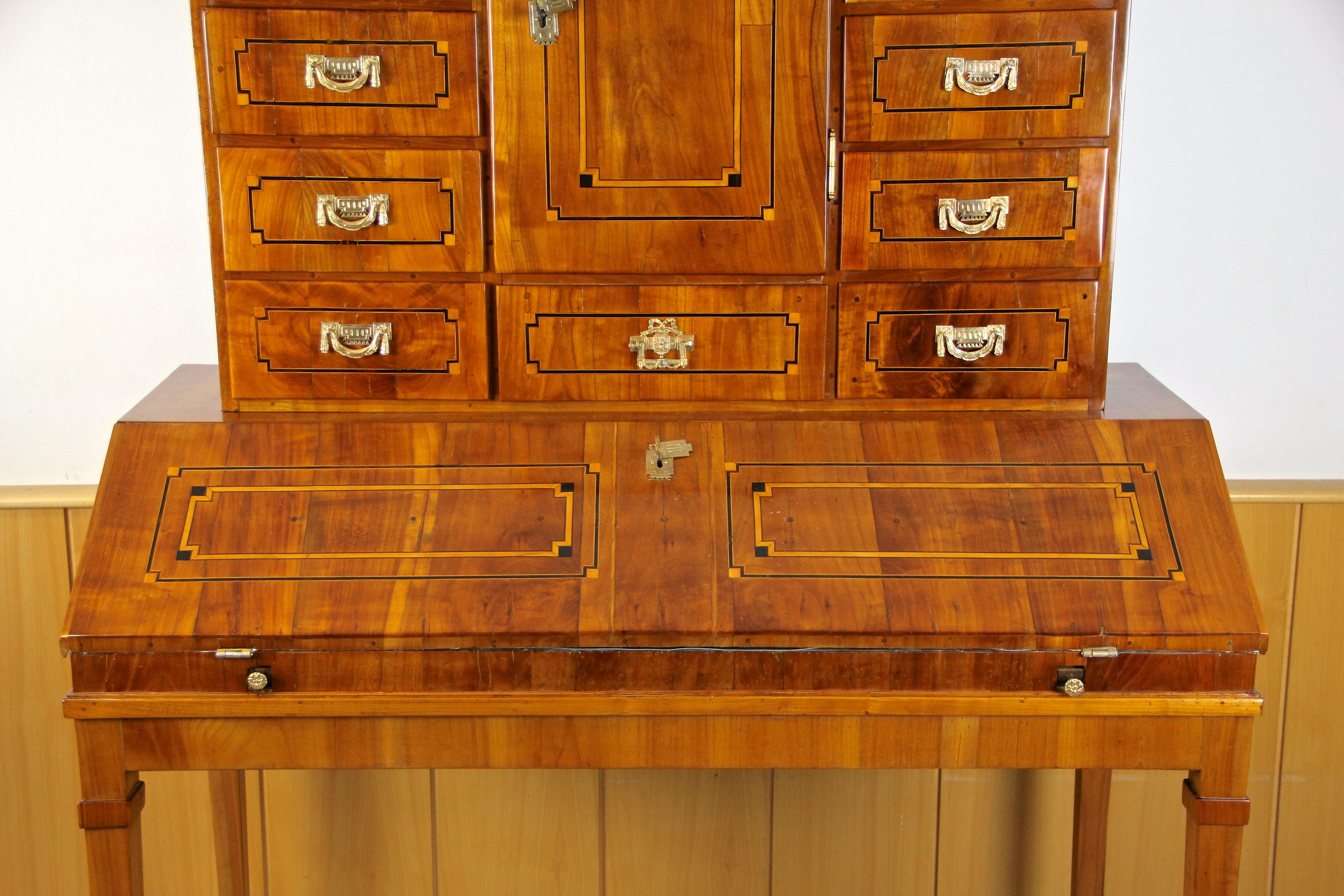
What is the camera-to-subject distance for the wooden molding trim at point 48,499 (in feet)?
7.57

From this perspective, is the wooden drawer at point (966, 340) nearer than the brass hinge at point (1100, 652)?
No

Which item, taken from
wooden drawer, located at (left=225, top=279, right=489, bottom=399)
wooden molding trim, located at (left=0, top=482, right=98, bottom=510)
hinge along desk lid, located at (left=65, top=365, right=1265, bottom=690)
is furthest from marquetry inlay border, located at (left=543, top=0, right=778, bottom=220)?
wooden molding trim, located at (left=0, top=482, right=98, bottom=510)

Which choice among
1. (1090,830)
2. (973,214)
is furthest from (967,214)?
(1090,830)

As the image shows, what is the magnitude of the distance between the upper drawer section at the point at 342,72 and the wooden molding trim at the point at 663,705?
809 mm

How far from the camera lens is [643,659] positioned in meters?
1.63

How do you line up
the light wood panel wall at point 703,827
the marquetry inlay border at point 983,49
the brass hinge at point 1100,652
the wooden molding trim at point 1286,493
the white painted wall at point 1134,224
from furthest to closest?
the light wood panel wall at point 703,827 → the wooden molding trim at point 1286,493 → the white painted wall at point 1134,224 → the marquetry inlay border at point 983,49 → the brass hinge at point 1100,652

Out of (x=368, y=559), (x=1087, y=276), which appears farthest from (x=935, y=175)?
(x=368, y=559)

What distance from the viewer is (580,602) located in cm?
164

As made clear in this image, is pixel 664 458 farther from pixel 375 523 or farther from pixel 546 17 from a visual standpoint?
pixel 546 17

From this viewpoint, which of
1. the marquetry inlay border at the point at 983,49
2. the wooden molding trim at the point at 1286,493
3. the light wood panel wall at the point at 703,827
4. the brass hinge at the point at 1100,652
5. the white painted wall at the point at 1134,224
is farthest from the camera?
the light wood panel wall at the point at 703,827

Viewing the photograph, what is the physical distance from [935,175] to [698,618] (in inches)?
29.1

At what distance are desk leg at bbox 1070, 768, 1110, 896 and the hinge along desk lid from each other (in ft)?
2.38

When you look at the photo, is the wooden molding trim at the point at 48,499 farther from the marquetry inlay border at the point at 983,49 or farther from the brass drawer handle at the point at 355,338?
the marquetry inlay border at the point at 983,49

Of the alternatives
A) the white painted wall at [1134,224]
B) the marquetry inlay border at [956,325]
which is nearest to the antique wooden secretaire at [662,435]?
the marquetry inlay border at [956,325]
